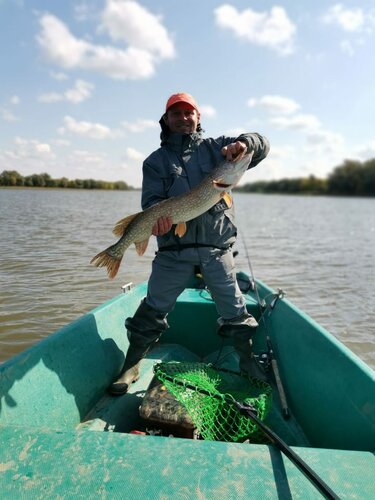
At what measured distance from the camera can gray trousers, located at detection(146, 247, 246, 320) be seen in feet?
11.1

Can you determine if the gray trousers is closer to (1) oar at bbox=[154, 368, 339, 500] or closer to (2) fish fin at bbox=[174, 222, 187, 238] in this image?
(2) fish fin at bbox=[174, 222, 187, 238]

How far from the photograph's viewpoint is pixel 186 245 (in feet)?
11.1

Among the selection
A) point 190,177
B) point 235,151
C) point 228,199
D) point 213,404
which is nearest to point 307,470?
point 213,404

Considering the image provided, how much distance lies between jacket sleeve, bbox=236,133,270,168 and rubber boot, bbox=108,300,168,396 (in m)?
1.66

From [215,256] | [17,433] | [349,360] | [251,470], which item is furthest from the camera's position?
[215,256]

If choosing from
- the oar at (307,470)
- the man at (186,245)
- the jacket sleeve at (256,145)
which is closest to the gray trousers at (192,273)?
the man at (186,245)

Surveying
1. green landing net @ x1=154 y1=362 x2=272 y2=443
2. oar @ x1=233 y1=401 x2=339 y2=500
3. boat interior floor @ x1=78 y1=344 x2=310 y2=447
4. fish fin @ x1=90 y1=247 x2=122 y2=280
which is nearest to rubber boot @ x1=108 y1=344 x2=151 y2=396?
boat interior floor @ x1=78 y1=344 x2=310 y2=447

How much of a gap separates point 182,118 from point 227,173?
70 cm

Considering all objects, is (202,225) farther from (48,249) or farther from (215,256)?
(48,249)

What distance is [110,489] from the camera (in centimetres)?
170

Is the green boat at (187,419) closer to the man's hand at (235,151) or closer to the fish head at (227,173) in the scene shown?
the fish head at (227,173)

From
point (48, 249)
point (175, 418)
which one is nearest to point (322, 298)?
point (175, 418)

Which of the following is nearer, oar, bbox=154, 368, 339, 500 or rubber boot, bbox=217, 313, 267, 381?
oar, bbox=154, 368, 339, 500

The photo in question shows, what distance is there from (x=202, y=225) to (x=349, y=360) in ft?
5.19
